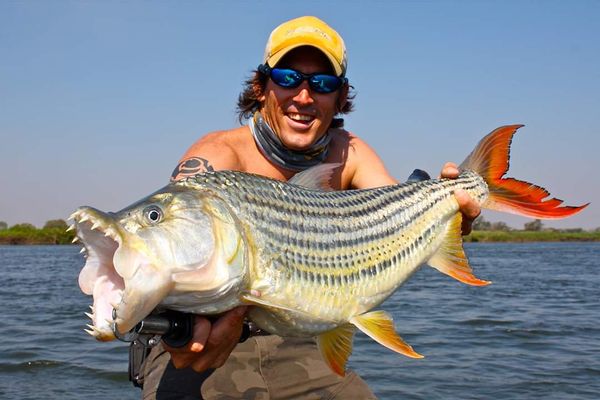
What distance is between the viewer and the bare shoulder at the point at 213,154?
4.63 m

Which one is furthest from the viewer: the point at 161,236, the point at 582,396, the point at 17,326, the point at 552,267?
the point at 552,267

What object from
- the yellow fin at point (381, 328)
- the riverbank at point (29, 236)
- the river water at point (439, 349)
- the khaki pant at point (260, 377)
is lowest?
the riverbank at point (29, 236)

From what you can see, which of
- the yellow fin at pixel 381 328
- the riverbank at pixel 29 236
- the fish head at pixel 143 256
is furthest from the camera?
the riverbank at pixel 29 236

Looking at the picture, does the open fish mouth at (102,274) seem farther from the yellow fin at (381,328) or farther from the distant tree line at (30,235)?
the distant tree line at (30,235)

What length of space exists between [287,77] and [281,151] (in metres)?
0.57

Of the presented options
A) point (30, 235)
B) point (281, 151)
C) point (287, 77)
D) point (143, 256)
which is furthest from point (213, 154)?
point (30, 235)

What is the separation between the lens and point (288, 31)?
510 centimetres

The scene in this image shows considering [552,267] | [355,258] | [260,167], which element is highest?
[260,167]

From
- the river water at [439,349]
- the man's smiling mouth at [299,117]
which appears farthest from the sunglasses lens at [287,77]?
the river water at [439,349]

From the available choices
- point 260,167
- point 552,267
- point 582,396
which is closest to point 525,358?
point 582,396

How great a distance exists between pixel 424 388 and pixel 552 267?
2391 cm

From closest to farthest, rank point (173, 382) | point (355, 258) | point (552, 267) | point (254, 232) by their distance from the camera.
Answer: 1. point (254, 232)
2. point (355, 258)
3. point (173, 382)
4. point (552, 267)

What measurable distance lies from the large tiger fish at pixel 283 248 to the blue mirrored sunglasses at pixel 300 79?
113 centimetres

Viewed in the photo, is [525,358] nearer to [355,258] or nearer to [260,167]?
[260,167]
